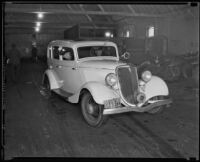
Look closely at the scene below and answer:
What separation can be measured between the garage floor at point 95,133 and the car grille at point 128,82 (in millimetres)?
519

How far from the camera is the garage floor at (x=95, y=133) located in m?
3.58

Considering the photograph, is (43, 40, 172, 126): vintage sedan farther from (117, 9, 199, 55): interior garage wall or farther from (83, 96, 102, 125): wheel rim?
(117, 9, 199, 55): interior garage wall

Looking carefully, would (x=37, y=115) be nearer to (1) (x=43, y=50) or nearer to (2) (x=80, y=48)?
(2) (x=80, y=48)

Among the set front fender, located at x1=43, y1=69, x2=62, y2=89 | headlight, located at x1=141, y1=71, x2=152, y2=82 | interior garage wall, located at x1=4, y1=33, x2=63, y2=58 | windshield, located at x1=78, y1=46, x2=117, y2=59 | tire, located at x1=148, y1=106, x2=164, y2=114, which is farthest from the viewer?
interior garage wall, located at x1=4, y1=33, x2=63, y2=58

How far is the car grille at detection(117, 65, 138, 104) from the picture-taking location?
4809mm

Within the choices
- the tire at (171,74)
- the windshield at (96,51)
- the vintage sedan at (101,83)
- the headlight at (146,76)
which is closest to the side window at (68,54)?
the vintage sedan at (101,83)

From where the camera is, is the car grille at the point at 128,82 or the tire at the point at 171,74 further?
the tire at the point at 171,74

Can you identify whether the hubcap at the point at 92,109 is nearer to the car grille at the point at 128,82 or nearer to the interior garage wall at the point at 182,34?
the car grille at the point at 128,82

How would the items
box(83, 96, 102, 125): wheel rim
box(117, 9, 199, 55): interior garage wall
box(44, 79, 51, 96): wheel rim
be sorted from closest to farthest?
box(83, 96, 102, 125): wheel rim → box(44, 79, 51, 96): wheel rim → box(117, 9, 199, 55): interior garage wall

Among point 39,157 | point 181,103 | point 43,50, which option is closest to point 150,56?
point 181,103

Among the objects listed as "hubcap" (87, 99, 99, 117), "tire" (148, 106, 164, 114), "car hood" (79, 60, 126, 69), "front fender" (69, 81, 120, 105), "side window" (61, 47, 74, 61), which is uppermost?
"side window" (61, 47, 74, 61)

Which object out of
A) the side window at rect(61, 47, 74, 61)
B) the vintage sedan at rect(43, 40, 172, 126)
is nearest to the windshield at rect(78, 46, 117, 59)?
the vintage sedan at rect(43, 40, 172, 126)

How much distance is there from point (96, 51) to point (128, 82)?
1412mm

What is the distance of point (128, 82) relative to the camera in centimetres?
488
